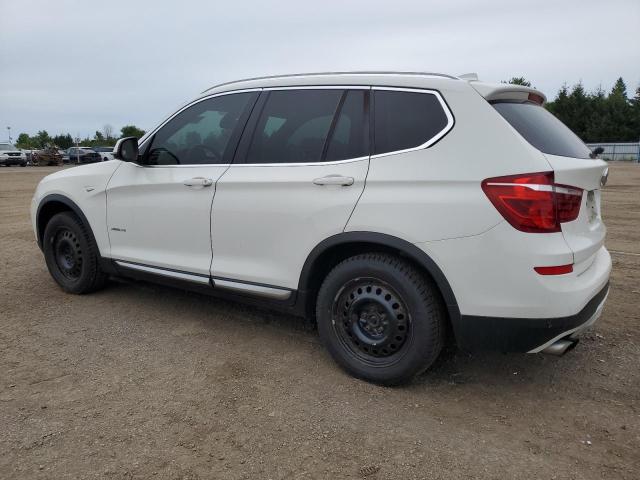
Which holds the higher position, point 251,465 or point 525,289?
point 525,289

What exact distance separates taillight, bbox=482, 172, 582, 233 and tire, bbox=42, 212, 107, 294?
357 centimetres

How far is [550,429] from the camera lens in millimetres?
2732

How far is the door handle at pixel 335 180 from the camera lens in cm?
309

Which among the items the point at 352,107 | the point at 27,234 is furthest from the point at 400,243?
the point at 27,234

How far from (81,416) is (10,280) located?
3.33 meters

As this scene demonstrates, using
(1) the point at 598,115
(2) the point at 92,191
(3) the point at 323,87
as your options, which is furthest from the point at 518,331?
(1) the point at 598,115

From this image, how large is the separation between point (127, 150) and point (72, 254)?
1356 mm

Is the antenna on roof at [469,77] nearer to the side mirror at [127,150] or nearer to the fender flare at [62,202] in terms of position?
the side mirror at [127,150]

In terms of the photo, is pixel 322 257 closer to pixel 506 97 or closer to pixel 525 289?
pixel 525 289

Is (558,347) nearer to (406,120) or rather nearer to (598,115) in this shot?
(406,120)

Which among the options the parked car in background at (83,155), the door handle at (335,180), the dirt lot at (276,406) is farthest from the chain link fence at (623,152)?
the door handle at (335,180)

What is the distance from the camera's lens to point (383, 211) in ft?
9.66

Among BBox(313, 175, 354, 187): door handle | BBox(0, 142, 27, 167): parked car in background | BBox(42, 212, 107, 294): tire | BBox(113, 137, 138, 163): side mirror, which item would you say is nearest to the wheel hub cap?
BBox(313, 175, 354, 187): door handle

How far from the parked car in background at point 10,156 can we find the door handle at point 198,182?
39987 millimetres
